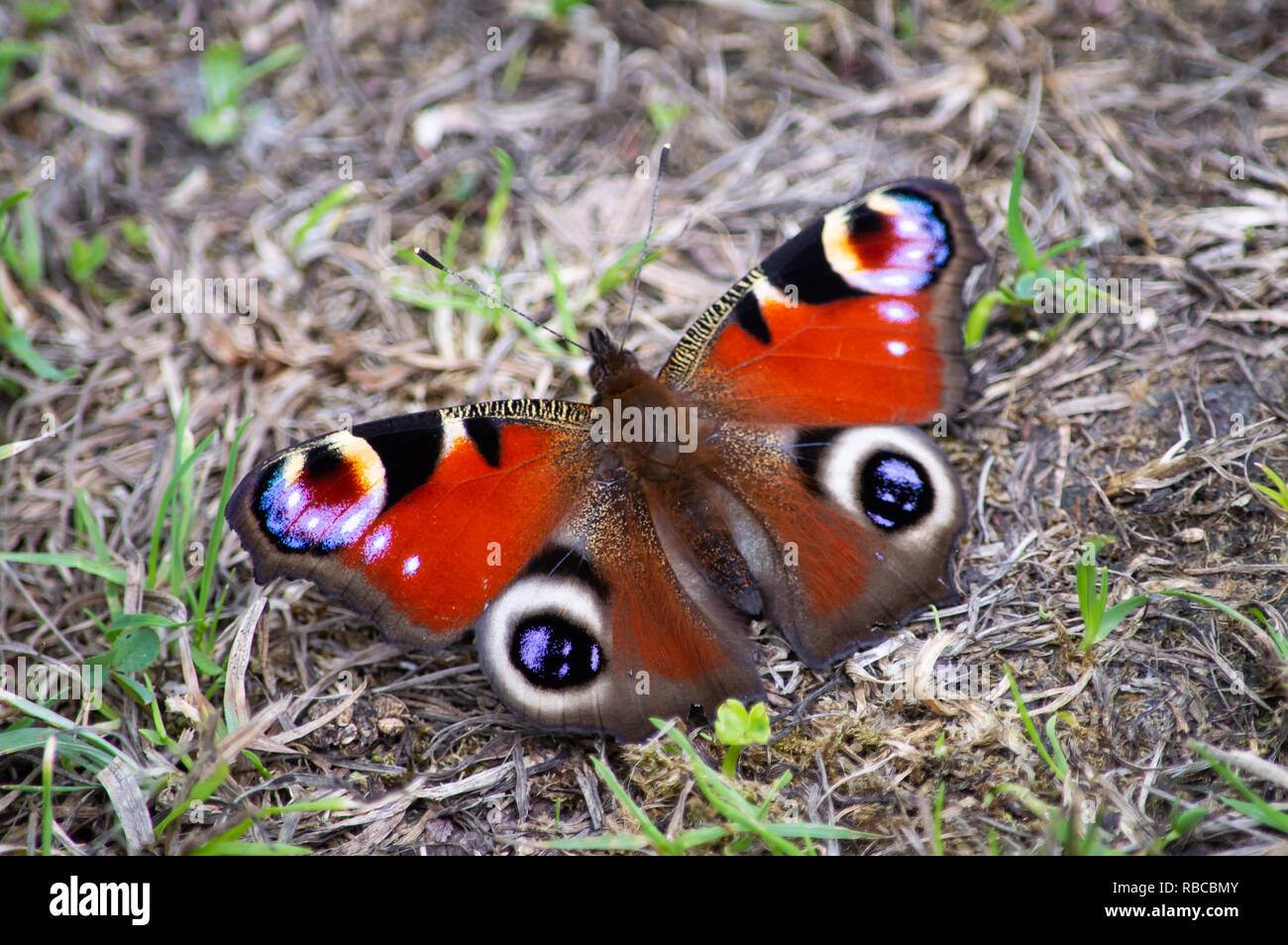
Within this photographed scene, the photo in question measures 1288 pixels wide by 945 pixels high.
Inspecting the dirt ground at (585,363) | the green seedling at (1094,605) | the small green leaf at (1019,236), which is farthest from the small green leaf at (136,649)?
the small green leaf at (1019,236)

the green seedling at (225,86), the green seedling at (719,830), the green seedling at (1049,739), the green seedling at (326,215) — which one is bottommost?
the green seedling at (719,830)

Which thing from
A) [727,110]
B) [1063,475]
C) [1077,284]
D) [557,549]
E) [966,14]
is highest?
[966,14]

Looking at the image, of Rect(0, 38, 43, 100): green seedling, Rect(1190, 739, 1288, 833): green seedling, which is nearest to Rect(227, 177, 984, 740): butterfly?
Rect(1190, 739, 1288, 833): green seedling

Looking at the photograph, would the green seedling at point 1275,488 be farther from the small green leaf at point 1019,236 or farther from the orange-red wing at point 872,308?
the small green leaf at point 1019,236
